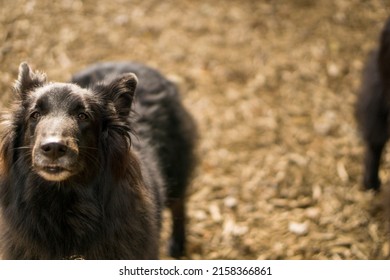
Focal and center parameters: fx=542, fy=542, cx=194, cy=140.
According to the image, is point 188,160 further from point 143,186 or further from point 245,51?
point 245,51

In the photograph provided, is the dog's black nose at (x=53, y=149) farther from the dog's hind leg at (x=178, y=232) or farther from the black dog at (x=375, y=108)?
the black dog at (x=375, y=108)

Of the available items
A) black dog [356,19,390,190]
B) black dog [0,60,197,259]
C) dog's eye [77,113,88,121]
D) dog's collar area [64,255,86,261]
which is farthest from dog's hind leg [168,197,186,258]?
black dog [356,19,390,190]

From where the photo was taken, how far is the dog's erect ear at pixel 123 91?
126 inches

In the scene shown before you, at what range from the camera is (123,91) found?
321 cm

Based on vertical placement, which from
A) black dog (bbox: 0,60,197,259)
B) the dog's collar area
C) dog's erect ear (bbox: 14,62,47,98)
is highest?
dog's erect ear (bbox: 14,62,47,98)

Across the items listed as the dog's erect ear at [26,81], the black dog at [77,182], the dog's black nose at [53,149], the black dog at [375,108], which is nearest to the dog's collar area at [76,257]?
the black dog at [77,182]

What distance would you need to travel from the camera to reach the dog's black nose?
2.74m

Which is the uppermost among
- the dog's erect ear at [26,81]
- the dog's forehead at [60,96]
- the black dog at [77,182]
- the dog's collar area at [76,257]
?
the dog's erect ear at [26,81]

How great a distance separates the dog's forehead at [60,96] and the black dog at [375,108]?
2651 millimetres

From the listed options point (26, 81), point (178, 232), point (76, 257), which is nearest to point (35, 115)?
point (26, 81)

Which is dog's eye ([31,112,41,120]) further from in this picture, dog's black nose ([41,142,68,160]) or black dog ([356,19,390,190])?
black dog ([356,19,390,190])

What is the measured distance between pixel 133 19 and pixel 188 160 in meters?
2.81

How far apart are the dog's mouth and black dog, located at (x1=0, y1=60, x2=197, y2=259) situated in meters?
0.05

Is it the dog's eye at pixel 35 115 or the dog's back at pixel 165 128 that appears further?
the dog's back at pixel 165 128
